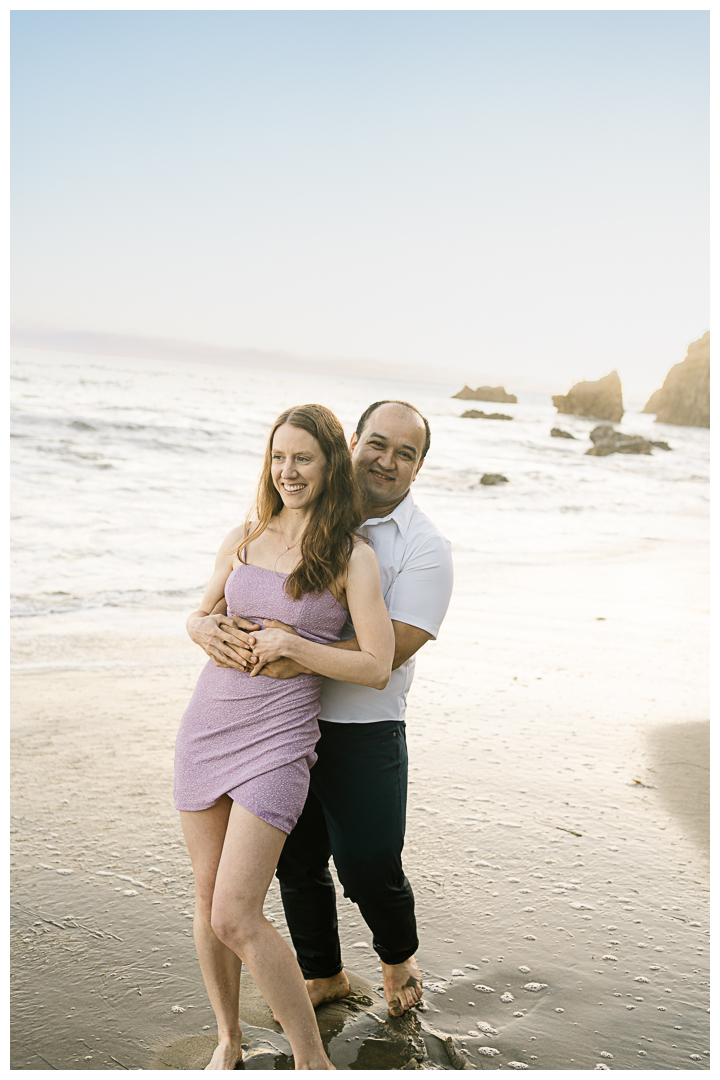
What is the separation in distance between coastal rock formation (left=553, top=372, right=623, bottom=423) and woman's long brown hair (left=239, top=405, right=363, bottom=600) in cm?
5507

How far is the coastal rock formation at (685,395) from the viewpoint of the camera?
6222cm

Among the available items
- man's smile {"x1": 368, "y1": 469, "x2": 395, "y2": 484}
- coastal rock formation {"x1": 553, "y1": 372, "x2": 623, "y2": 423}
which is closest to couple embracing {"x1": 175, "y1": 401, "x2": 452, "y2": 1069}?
man's smile {"x1": 368, "y1": 469, "x2": 395, "y2": 484}

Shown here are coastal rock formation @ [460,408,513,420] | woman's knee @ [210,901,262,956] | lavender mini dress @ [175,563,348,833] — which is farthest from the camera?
coastal rock formation @ [460,408,513,420]

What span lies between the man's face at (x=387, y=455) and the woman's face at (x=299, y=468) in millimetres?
275

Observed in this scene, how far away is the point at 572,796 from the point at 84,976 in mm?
2600

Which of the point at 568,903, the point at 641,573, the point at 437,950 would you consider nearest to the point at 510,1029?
the point at 437,950

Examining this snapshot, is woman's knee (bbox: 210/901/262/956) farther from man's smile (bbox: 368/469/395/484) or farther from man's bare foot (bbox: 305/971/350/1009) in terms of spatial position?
man's smile (bbox: 368/469/395/484)

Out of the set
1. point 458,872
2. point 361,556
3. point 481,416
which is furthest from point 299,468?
point 481,416

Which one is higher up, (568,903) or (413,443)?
(413,443)

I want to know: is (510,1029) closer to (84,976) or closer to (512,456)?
(84,976)

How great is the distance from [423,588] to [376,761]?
0.58 m

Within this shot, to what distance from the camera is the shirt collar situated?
278 centimetres

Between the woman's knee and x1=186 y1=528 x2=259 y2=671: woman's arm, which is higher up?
x1=186 y1=528 x2=259 y2=671: woman's arm
